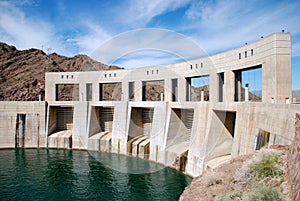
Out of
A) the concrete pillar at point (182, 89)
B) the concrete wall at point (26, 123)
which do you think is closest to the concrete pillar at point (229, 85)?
the concrete pillar at point (182, 89)

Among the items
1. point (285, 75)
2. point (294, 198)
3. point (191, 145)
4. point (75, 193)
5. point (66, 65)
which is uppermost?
point (66, 65)

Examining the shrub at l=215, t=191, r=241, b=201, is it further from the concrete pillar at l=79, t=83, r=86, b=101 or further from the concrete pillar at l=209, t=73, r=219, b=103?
the concrete pillar at l=79, t=83, r=86, b=101

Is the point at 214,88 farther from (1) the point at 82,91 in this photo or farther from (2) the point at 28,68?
(2) the point at 28,68

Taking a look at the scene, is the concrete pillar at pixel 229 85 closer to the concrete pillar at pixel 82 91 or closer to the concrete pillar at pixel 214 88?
the concrete pillar at pixel 214 88

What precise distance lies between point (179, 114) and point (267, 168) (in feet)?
49.8

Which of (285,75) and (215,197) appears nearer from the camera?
(215,197)

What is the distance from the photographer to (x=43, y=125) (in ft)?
92.6

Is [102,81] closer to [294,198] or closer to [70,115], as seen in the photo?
[70,115]

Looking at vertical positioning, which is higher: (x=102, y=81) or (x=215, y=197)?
(x=102, y=81)

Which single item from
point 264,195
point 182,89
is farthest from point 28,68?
point 264,195

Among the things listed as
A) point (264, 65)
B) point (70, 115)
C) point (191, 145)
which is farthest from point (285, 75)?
point (70, 115)

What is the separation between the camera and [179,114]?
21.8 metres

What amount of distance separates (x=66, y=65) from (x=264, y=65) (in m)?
67.7

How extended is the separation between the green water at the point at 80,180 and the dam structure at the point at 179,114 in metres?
2.56
